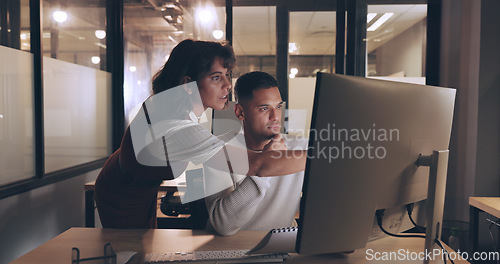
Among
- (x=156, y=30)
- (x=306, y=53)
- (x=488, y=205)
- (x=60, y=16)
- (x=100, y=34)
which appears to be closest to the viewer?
(x=488, y=205)

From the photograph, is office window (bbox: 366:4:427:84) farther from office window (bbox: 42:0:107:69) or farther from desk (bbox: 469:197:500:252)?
office window (bbox: 42:0:107:69)

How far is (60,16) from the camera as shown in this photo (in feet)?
8.61

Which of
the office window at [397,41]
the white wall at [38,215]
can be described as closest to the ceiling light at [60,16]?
the white wall at [38,215]

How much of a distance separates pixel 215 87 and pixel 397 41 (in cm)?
273

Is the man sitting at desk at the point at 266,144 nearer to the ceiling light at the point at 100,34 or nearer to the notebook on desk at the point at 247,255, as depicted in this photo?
the notebook on desk at the point at 247,255

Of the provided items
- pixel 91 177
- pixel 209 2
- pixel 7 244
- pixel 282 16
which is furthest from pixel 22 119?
pixel 282 16

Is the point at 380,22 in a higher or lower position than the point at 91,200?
higher

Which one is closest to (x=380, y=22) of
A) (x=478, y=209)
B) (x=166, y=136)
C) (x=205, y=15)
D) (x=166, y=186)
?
(x=205, y=15)

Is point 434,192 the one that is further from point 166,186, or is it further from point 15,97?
point 15,97

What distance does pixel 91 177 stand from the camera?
120 inches

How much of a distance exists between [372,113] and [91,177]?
2.95 meters

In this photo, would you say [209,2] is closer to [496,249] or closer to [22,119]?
[22,119]

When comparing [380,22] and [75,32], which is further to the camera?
[380,22]

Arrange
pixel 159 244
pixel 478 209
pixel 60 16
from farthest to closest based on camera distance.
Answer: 1. pixel 60 16
2. pixel 478 209
3. pixel 159 244
